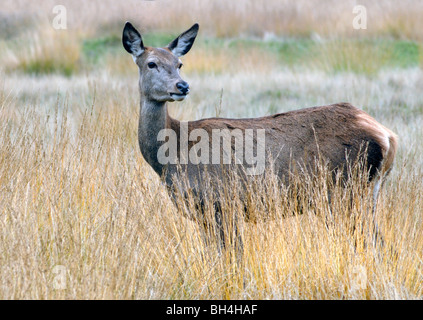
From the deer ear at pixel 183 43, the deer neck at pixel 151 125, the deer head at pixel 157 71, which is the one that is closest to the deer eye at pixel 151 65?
the deer head at pixel 157 71

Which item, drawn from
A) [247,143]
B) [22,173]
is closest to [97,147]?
[22,173]

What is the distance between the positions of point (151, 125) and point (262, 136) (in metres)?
0.93

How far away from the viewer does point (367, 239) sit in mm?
4996

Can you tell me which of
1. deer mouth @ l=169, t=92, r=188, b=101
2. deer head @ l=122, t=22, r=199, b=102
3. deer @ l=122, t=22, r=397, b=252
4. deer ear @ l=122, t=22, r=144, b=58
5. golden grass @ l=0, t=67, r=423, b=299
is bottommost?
golden grass @ l=0, t=67, r=423, b=299

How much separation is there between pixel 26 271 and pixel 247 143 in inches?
88.0

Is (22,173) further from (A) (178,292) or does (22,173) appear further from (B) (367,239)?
(B) (367,239)

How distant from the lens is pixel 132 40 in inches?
237

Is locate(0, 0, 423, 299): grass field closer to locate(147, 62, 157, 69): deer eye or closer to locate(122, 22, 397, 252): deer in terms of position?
locate(122, 22, 397, 252): deer

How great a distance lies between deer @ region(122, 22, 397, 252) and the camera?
5.70 metres

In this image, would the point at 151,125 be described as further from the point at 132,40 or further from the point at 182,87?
the point at 132,40

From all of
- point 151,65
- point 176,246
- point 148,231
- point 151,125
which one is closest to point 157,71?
point 151,65

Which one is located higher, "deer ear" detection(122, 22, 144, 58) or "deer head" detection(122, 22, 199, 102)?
"deer ear" detection(122, 22, 144, 58)

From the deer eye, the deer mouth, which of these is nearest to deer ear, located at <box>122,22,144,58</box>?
the deer eye

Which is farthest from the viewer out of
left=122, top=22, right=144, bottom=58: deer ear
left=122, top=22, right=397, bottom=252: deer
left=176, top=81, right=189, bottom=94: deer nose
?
left=122, top=22, right=144, bottom=58: deer ear
